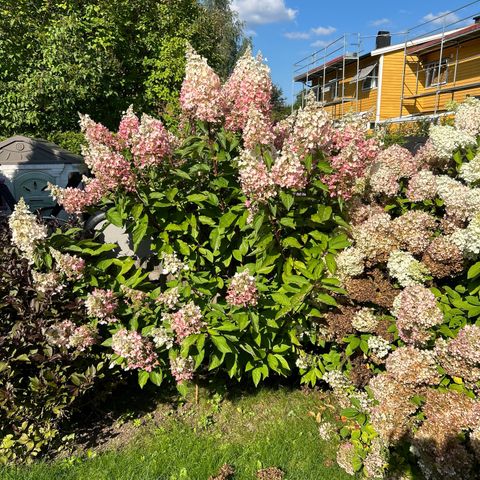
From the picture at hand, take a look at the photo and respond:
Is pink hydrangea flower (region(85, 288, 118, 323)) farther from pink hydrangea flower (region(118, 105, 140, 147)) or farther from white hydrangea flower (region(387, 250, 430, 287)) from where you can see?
white hydrangea flower (region(387, 250, 430, 287))

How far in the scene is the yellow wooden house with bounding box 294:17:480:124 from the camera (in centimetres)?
1975

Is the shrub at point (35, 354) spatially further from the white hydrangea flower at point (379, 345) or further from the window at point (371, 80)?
the window at point (371, 80)

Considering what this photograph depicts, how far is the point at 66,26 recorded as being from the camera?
452 inches

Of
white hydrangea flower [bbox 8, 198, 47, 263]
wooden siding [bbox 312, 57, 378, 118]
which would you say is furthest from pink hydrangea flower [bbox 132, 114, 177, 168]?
wooden siding [bbox 312, 57, 378, 118]

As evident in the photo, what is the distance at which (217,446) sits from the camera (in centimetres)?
290

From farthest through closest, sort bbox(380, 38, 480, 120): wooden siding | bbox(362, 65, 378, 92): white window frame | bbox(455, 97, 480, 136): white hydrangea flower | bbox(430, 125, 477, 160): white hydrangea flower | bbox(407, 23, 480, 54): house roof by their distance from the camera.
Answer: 1. bbox(362, 65, 378, 92): white window frame
2. bbox(380, 38, 480, 120): wooden siding
3. bbox(407, 23, 480, 54): house roof
4. bbox(455, 97, 480, 136): white hydrangea flower
5. bbox(430, 125, 477, 160): white hydrangea flower

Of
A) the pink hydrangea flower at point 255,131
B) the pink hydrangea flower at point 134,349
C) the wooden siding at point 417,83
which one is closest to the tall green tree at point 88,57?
the pink hydrangea flower at point 255,131

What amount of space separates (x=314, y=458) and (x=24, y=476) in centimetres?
180

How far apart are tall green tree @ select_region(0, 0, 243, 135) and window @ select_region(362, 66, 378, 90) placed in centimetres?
1274

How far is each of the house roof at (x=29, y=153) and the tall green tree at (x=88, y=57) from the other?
135 inches

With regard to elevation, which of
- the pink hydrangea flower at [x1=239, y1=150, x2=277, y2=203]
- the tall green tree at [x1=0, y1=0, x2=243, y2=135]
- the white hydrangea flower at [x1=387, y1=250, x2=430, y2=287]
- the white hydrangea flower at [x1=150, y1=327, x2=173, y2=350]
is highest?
the tall green tree at [x1=0, y1=0, x2=243, y2=135]

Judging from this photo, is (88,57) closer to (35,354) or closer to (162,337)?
(35,354)

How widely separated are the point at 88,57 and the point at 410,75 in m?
19.1

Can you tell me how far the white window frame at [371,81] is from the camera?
82.3ft
